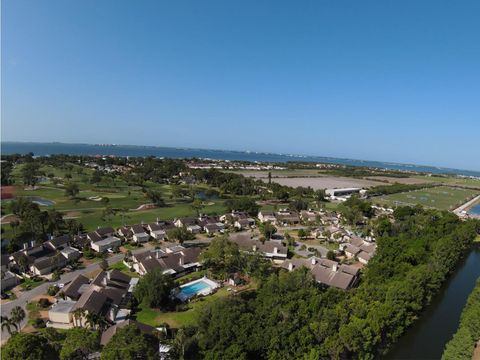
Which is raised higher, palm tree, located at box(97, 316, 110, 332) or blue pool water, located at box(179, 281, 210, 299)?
palm tree, located at box(97, 316, 110, 332)

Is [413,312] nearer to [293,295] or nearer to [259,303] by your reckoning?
[293,295]

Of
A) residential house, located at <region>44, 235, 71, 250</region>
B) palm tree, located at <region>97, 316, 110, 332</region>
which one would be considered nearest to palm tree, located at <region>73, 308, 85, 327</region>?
palm tree, located at <region>97, 316, 110, 332</region>

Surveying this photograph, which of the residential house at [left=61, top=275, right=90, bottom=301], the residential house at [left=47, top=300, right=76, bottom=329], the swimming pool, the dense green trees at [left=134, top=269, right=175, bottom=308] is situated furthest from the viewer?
the swimming pool

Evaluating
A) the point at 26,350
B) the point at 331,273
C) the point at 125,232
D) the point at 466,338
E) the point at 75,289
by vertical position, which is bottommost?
the point at 75,289

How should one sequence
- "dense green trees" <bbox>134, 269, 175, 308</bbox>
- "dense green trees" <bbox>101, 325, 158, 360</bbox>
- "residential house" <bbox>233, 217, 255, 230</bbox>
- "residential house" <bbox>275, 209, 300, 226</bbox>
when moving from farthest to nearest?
"residential house" <bbox>275, 209, 300, 226</bbox> < "residential house" <bbox>233, 217, 255, 230</bbox> < "dense green trees" <bbox>134, 269, 175, 308</bbox> < "dense green trees" <bbox>101, 325, 158, 360</bbox>

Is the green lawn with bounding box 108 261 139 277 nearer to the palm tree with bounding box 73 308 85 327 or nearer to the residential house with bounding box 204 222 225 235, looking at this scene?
the palm tree with bounding box 73 308 85 327

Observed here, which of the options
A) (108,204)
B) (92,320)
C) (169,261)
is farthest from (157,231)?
(92,320)

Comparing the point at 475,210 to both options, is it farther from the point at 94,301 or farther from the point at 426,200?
the point at 94,301

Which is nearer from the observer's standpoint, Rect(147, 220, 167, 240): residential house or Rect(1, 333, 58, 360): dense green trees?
Rect(1, 333, 58, 360): dense green trees

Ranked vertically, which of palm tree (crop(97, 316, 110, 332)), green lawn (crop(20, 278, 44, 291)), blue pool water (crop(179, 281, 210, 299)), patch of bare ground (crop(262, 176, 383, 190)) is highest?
patch of bare ground (crop(262, 176, 383, 190))
